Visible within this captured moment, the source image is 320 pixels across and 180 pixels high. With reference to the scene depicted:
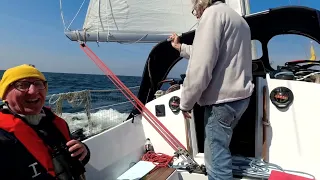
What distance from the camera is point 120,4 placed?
5223 millimetres

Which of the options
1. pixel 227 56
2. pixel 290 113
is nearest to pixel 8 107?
pixel 227 56

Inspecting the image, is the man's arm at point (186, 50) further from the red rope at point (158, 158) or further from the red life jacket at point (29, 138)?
the red life jacket at point (29, 138)

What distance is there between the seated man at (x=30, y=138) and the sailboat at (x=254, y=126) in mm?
885

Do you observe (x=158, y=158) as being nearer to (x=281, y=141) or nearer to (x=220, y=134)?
(x=220, y=134)

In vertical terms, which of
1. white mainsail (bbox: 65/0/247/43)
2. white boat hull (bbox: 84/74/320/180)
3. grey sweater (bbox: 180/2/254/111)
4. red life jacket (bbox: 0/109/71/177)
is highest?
white mainsail (bbox: 65/0/247/43)

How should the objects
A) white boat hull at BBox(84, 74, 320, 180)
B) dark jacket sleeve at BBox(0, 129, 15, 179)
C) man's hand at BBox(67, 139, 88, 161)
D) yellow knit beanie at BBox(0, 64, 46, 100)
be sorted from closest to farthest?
dark jacket sleeve at BBox(0, 129, 15, 179) → yellow knit beanie at BBox(0, 64, 46, 100) → man's hand at BBox(67, 139, 88, 161) → white boat hull at BBox(84, 74, 320, 180)

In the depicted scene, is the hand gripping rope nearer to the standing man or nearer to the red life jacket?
the standing man

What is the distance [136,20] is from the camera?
5160 millimetres

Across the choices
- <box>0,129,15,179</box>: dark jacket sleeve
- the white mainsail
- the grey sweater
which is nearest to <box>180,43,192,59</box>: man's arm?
the grey sweater

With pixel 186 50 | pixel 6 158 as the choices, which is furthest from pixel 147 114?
pixel 6 158

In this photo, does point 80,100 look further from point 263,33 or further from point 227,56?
point 227,56

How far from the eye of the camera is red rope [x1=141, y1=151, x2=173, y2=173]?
2.87 meters

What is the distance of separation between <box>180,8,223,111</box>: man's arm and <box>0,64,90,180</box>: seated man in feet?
2.93

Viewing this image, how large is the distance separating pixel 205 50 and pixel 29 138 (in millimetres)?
1192
